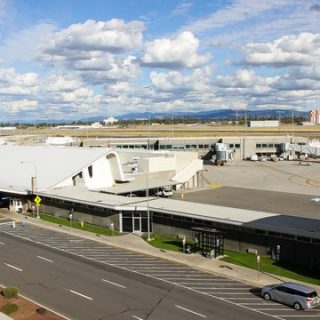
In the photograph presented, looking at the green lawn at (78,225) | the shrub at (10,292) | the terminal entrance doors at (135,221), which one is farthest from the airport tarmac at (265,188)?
the shrub at (10,292)

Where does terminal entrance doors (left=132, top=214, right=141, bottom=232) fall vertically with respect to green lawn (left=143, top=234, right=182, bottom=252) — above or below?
above

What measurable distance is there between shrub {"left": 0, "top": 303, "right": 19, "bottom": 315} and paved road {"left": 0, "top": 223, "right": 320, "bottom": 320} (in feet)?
7.80

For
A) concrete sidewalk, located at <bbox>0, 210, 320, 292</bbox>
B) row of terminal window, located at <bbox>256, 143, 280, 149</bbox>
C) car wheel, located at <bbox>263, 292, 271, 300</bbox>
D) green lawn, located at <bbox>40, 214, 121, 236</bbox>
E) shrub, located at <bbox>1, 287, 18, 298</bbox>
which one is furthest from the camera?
row of terminal window, located at <bbox>256, 143, 280, 149</bbox>

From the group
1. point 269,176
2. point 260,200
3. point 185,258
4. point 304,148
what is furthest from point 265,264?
point 304,148

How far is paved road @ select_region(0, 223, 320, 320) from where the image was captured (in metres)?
32.1

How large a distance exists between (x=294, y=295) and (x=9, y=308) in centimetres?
1883

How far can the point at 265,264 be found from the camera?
1730 inches

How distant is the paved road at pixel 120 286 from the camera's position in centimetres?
3212

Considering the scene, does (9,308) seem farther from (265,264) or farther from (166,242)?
(166,242)

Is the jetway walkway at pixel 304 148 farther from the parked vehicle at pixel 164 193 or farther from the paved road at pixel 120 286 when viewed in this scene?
the paved road at pixel 120 286

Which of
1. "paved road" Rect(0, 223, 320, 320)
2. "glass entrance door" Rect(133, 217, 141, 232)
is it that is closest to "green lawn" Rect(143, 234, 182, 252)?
"glass entrance door" Rect(133, 217, 141, 232)

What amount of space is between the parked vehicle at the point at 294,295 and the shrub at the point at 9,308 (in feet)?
56.1

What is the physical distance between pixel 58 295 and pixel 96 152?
142ft

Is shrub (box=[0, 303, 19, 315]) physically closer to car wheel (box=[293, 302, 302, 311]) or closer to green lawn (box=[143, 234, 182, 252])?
car wheel (box=[293, 302, 302, 311])
